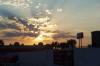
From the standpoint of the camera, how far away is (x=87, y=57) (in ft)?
74.8

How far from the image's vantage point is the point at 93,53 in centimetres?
2195

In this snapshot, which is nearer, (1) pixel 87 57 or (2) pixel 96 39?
(1) pixel 87 57

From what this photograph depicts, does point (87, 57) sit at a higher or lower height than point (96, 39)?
lower

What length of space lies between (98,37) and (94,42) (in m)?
1.28

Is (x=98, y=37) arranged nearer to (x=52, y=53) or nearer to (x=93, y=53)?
(x=93, y=53)

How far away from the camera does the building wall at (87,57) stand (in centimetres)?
2152

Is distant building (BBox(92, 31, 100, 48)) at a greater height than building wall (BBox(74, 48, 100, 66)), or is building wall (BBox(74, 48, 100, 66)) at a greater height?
distant building (BBox(92, 31, 100, 48))

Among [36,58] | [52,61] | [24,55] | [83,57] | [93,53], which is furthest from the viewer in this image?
[24,55]

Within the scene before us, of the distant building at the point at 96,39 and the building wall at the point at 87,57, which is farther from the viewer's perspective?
the distant building at the point at 96,39

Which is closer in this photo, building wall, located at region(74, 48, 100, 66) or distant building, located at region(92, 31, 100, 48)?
building wall, located at region(74, 48, 100, 66)

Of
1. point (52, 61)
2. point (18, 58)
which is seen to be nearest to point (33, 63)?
point (18, 58)

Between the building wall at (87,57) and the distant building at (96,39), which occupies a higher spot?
the distant building at (96,39)

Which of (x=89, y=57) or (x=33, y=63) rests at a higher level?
(x=89, y=57)

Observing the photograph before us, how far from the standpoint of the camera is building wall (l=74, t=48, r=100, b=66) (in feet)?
70.6
